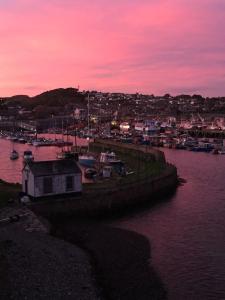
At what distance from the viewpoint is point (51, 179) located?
87.2 ft

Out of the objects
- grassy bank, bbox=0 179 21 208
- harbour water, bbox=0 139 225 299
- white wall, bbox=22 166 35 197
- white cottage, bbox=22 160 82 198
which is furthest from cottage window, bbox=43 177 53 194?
harbour water, bbox=0 139 225 299

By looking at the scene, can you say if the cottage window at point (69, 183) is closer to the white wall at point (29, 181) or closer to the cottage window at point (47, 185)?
the cottage window at point (47, 185)

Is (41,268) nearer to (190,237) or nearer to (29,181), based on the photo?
(190,237)

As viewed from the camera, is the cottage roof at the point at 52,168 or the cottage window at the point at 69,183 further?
the cottage window at the point at 69,183

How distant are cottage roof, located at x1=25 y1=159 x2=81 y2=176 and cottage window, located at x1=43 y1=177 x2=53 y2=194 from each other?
32 centimetres

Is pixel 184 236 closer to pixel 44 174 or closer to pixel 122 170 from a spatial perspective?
pixel 44 174

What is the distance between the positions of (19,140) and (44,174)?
69570 millimetres

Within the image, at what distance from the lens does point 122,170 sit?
40188mm

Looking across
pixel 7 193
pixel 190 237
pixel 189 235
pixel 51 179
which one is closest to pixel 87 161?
pixel 7 193

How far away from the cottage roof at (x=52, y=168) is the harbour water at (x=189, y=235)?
393cm

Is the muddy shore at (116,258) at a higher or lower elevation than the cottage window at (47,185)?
lower

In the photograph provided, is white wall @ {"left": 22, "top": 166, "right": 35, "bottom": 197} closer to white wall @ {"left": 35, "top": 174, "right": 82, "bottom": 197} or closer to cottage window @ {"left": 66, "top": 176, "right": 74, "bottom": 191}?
white wall @ {"left": 35, "top": 174, "right": 82, "bottom": 197}

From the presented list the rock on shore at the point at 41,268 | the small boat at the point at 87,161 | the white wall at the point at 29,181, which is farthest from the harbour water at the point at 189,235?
the small boat at the point at 87,161

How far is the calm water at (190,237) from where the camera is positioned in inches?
698
